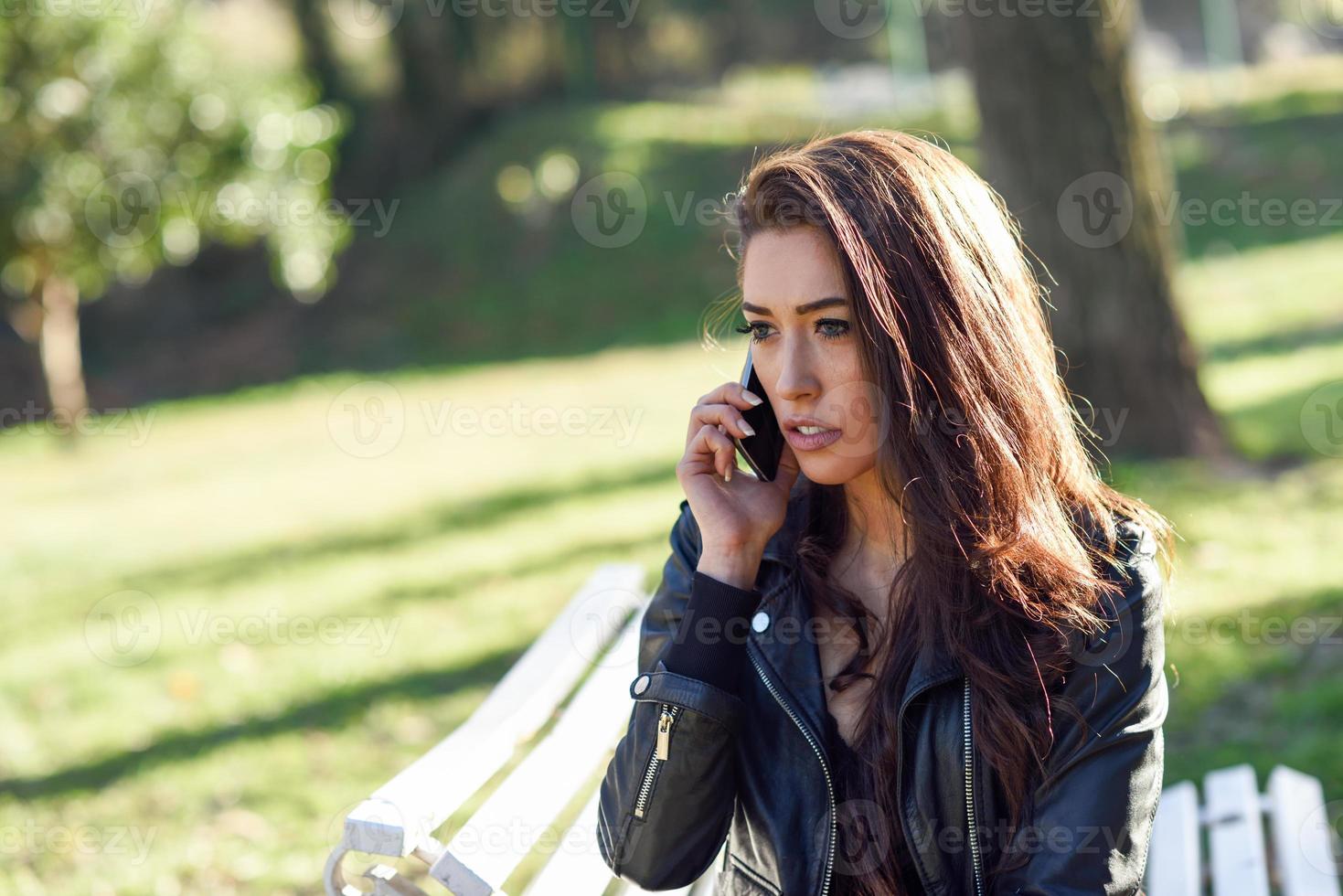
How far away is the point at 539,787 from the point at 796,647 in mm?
602

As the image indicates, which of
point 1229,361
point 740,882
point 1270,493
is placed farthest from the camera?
point 1229,361

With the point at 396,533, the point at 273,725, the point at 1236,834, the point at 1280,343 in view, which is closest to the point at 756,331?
the point at 1236,834

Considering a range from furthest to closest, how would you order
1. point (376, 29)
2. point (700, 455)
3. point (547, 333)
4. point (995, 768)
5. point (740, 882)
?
point (376, 29) < point (547, 333) < point (700, 455) < point (740, 882) < point (995, 768)

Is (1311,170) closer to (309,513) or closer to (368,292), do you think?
(309,513)

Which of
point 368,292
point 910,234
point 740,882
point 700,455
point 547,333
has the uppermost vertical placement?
point 368,292

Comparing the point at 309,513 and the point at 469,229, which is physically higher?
the point at 469,229

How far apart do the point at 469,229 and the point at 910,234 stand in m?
18.9

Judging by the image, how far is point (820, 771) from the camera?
240cm

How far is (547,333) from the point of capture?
682 inches

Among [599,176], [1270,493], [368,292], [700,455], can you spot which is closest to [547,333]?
[599,176]

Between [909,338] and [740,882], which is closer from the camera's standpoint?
[909,338]

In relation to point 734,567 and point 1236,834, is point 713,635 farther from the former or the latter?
point 1236,834

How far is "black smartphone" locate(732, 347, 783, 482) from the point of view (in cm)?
264

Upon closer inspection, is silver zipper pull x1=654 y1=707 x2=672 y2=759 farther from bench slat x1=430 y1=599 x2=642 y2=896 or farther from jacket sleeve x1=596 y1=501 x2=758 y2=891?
bench slat x1=430 y1=599 x2=642 y2=896
